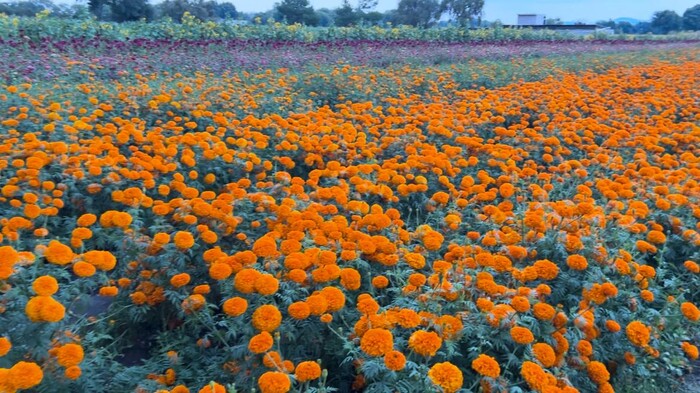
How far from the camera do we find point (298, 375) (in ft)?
6.25

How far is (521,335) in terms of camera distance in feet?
6.91

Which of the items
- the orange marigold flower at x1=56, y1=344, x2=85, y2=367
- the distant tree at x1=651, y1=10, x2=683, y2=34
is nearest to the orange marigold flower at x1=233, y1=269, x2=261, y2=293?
the orange marigold flower at x1=56, y1=344, x2=85, y2=367

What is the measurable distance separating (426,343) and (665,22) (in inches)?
2818

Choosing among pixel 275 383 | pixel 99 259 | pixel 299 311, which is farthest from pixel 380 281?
pixel 99 259

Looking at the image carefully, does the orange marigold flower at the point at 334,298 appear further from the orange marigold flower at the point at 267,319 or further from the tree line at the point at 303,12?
the tree line at the point at 303,12

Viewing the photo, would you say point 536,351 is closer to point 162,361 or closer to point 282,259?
point 282,259

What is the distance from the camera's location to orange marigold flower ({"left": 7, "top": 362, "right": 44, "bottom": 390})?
1732 mm

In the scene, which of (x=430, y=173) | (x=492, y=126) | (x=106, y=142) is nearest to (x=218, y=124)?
(x=106, y=142)

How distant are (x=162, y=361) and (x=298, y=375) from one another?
3.70ft

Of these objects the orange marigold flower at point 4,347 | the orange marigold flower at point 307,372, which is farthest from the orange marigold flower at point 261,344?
the orange marigold flower at point 4,347

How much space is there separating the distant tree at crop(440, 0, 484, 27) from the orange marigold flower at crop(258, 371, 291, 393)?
45.4 metres

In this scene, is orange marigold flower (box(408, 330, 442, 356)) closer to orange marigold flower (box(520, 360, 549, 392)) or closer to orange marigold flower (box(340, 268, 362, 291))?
orange marigold flower (box(520, 360, 549, 392))

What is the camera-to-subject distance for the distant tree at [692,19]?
5997 centimetres

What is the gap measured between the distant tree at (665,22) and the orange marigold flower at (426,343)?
225 ft
